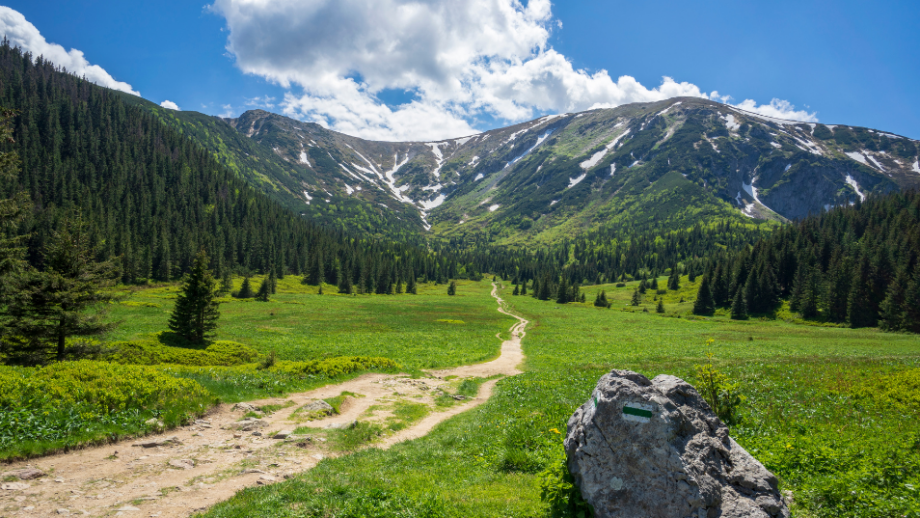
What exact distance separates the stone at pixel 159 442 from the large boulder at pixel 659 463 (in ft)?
42.7

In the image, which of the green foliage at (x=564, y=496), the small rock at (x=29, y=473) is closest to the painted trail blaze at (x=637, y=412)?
the green foliage at (x=564, y=496)

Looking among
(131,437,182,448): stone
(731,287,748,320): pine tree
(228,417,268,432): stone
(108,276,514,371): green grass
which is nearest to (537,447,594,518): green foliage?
(228,417,268,432): stone

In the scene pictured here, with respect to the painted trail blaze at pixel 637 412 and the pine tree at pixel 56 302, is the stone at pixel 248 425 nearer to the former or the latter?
the painted trail blaze at pixel 637 412

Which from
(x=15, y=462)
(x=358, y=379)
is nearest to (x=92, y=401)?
(x=15, y=462)

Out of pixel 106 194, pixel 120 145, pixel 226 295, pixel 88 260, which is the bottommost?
pixel 226 295

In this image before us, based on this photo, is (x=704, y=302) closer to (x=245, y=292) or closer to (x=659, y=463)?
(x=659, y=463)

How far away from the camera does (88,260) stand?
74.2 feet

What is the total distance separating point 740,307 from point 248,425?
376 feet

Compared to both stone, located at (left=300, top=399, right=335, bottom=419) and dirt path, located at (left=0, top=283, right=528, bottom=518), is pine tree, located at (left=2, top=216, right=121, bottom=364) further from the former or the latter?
stone, located at (left=300, top=399, right=335, bottom=419)

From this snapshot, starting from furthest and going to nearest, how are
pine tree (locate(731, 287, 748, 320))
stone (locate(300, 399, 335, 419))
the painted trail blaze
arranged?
1. pine tree (locate(731, 287, 748, 320))
2. stone (locate(300, 399, 335, 419))
3. the painted trail blaze

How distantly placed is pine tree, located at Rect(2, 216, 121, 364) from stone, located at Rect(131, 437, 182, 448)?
14472mm

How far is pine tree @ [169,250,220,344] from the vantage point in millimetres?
30250

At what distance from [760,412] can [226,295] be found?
108 m

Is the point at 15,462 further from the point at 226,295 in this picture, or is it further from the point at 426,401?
the point at 226,295
